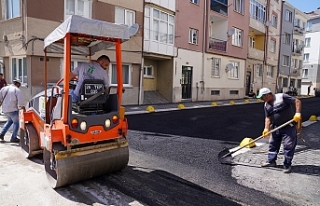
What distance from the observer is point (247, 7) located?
25328mm

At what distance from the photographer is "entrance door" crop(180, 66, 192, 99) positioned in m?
19.6

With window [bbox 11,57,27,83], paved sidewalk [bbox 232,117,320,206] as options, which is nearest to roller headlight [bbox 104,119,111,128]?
paved sidewalk [bbox 232,117,320,206]

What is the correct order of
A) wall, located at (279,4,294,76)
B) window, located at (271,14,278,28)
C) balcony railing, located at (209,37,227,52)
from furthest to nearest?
1. wall, located at (279,4,294,76)
2. window, located at (271,14,278,28)
3. balcony railing, located at (209,37,227,52)

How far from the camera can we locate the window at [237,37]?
79.9 ft

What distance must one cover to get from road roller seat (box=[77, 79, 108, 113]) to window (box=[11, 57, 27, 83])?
10.2 meters

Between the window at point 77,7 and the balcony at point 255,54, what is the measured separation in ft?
60.8

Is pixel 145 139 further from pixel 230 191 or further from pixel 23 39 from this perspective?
pixel 23 39

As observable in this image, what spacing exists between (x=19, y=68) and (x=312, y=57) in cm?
4860

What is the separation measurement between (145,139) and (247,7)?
22.9 meters

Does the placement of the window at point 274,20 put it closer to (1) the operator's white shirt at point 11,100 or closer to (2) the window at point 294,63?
(2) the window at point 294,63

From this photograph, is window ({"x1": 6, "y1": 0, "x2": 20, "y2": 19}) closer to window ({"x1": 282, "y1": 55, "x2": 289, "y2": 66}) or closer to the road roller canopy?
the road roller canopy

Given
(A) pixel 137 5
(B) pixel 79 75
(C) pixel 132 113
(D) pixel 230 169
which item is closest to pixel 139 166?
(D) pixel 230 169

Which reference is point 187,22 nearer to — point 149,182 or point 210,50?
point 210,50

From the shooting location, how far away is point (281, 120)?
4.93 metres
